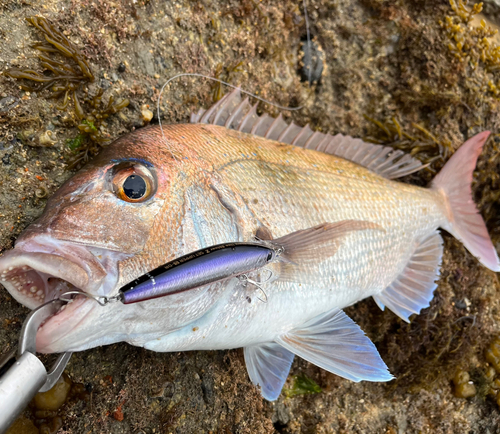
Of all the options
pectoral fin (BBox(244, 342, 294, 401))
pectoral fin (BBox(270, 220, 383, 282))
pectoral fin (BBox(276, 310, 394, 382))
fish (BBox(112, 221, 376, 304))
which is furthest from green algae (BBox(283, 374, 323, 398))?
fish (BBox(112, 221, 376, 304))

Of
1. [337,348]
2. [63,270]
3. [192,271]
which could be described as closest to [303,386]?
[337,348]

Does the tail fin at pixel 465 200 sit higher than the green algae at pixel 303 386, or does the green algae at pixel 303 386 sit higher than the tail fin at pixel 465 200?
the tail fin at pixel 465 200

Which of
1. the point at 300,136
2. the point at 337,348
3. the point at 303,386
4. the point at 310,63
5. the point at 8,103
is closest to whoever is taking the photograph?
the point at 8,103

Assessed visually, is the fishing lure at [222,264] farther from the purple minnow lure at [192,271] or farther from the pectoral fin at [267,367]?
the pectoral fin at [267,367]

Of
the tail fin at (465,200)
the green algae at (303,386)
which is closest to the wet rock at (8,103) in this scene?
the green algae at (303,386)

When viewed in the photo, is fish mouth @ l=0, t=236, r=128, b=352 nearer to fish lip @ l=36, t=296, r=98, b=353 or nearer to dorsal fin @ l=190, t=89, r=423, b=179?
fish lip @ l=36, t=296, r=98, b=353

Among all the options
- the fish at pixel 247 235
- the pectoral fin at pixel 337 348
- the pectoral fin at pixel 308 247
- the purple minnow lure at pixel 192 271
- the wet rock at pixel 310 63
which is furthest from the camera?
the wet rock at pixel 310 63

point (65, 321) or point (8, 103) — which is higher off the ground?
point (8, 103)

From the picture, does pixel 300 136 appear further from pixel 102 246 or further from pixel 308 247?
pixel 102 246
